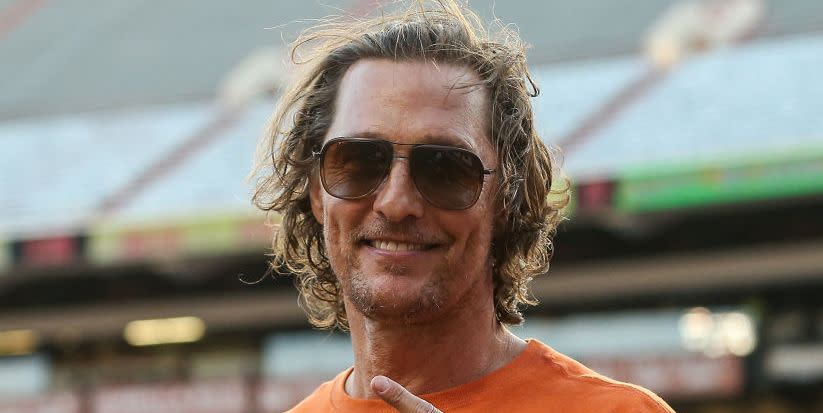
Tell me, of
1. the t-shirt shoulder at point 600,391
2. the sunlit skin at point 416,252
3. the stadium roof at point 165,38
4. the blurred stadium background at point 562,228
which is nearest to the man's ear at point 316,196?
the sunlit skin at point 416,252

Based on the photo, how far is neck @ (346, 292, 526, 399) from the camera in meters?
2.09

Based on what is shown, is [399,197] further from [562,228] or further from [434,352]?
[562,228]

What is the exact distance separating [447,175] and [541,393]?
0.37 m

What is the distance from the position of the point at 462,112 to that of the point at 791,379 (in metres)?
6.77

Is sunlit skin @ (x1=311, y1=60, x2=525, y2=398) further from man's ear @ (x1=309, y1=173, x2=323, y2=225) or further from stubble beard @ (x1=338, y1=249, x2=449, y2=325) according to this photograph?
man's ear @ (x1=309, y1=173, x2=323, y2=225)

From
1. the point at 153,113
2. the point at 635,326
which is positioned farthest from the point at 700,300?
the point at 153,113

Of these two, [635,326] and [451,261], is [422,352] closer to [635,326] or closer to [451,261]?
[451,261]

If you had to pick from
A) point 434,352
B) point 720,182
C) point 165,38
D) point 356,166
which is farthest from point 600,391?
point 165,38

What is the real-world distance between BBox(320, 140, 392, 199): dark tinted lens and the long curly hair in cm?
19

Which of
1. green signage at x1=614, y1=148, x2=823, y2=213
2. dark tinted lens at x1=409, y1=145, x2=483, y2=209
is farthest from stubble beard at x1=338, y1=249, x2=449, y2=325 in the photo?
green signage at x1=614, y1=148, x2=823, y2=213

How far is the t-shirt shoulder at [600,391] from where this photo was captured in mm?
1929

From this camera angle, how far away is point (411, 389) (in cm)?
209

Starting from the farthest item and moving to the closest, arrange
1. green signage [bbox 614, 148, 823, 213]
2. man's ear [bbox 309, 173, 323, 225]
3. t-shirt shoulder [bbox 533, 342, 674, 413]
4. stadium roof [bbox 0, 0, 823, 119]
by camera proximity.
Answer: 1. stadium roof [bbox 0, 0, 823, 119]
2. green signage [bbox 614, 148, 823, 213]
3. man's ear [bbox 309, 173, 323, 225]
4. t-shirt shoulder [bbox 533, 342, 674, 413]

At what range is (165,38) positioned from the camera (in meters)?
11.2
